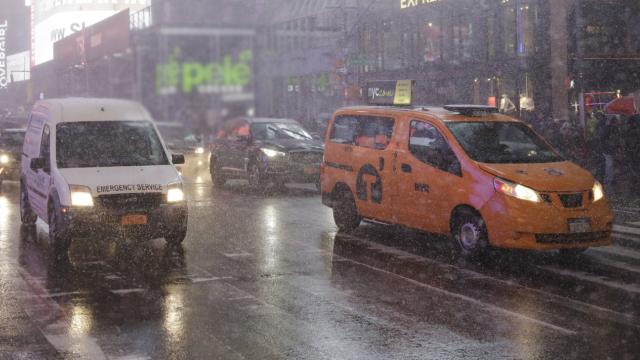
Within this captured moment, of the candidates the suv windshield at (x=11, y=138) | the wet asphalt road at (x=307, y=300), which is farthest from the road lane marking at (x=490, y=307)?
the suv windshield at (x=11, y=138)

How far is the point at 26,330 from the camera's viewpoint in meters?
7.50

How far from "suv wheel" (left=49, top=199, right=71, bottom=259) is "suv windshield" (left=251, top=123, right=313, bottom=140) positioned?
10071mm

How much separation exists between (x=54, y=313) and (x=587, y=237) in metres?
6.00

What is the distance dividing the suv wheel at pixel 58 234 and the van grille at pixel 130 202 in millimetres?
562

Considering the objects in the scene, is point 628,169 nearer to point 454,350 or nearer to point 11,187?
point 11,187

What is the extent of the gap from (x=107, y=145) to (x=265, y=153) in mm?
8515

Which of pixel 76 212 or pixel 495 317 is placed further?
pixel 76 212

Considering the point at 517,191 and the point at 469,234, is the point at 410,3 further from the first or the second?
the point at 517,191

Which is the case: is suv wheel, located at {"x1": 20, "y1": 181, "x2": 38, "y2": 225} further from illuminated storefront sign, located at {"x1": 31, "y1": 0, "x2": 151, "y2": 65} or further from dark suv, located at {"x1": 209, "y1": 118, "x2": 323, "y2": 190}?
illuminated storefront sign, located at {"x1": 31, "y1": 0, "x2": 151, "y2": 65}

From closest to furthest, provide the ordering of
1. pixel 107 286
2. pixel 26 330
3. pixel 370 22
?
pixel 26 330 < pixel 107 286 < pixel 370 22

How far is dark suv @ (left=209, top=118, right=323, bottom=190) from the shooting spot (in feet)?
66.5

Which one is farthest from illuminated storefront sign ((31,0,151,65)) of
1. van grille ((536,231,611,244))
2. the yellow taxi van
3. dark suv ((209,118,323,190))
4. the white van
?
van grille ((536,231,611,244))

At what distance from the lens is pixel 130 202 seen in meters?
11.3

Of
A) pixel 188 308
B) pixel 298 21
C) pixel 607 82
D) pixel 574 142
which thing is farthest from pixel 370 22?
pixel 188 308
